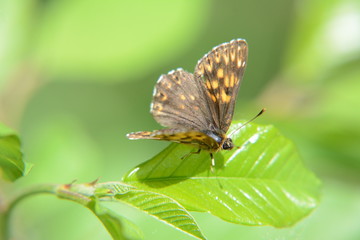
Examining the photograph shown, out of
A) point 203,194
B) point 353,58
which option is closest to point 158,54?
point 353,58

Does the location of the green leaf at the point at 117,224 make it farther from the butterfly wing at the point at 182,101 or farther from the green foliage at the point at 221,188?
the butterfly wing at the point at 182,101

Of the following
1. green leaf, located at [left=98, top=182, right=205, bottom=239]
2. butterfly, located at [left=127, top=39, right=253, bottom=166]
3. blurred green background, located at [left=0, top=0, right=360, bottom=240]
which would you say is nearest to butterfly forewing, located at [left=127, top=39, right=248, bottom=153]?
butterfly, located at [left=127, top=39, right=253, bottom=166]

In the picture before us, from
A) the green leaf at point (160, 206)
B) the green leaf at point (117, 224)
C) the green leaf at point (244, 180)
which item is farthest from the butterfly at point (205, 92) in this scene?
the green leaf at point (117, 224)

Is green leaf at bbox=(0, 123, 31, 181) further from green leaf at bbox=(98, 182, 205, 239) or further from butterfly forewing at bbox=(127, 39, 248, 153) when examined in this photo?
butterfly forewing at bbox=(127, 39, 248, 153)

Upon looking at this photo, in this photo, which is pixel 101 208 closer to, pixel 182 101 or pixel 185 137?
pixel 185 137

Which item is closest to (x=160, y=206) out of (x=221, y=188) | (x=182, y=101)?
(x=221, y=188)
